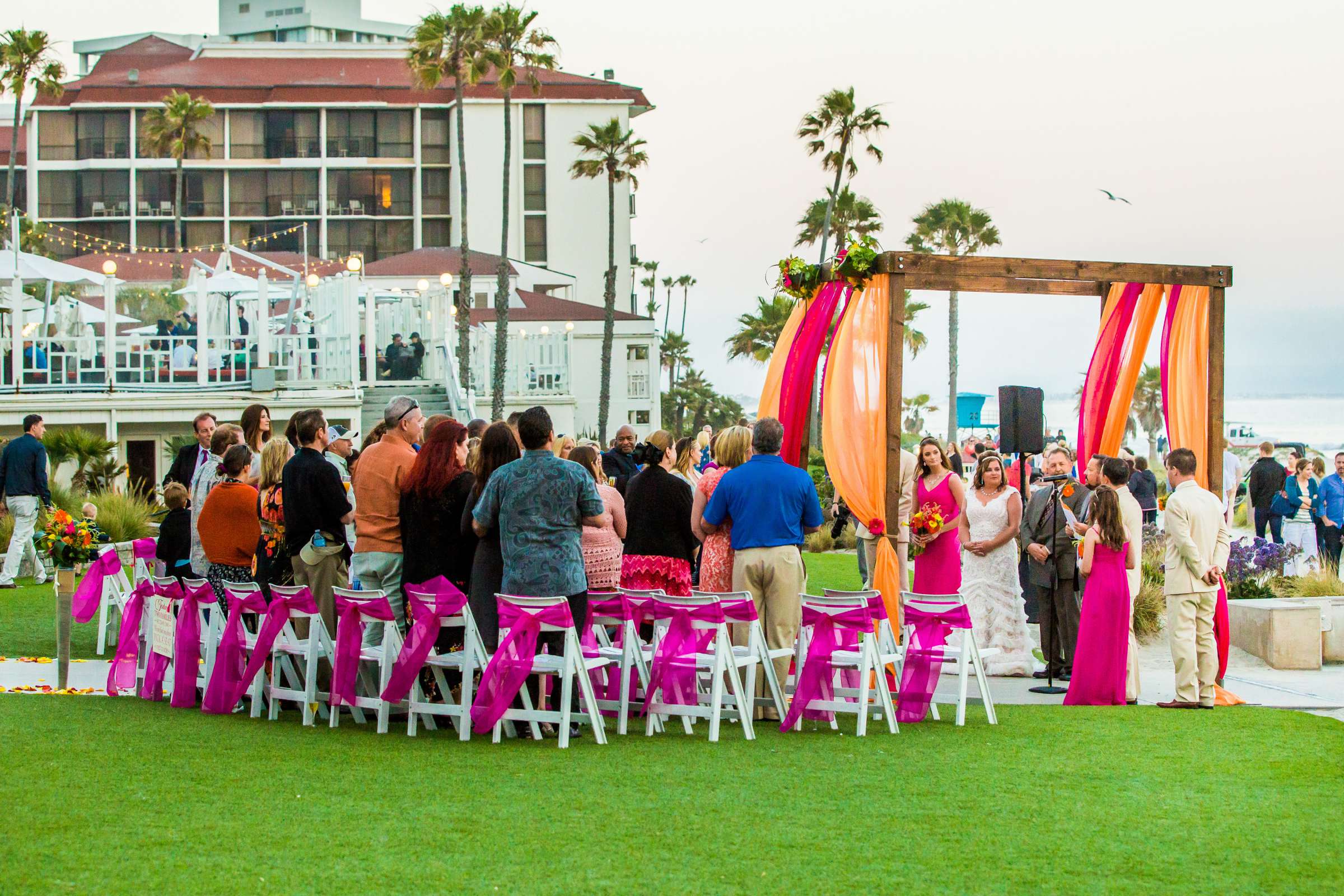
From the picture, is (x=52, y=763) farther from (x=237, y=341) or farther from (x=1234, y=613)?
(x=237, y=341)

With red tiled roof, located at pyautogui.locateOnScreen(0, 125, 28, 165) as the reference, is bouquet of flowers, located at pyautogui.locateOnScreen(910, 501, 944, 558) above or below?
below

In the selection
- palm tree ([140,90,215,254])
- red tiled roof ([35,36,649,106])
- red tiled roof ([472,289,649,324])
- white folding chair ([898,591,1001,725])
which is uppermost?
red tiled roof ([35,36,649,106])

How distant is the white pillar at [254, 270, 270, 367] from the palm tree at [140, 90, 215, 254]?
1481 inches

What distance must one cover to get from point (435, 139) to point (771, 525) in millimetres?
61079

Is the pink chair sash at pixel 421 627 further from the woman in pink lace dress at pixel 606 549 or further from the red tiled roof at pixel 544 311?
the red tiled roof at pixel 544 311

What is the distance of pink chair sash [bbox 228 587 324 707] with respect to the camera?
8.07 meters

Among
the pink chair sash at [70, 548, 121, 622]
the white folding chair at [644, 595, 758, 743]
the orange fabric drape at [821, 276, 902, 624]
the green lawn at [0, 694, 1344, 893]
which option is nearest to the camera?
the green lawn at [0, 694, 1344, 893]

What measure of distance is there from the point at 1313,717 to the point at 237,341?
17.4 m

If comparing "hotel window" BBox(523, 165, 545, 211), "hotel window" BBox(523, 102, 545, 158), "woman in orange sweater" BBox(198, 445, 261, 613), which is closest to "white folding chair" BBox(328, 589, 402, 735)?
"woman in orange sweater" BBox(198, 445, 261, 613)

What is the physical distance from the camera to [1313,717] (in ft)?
29.5

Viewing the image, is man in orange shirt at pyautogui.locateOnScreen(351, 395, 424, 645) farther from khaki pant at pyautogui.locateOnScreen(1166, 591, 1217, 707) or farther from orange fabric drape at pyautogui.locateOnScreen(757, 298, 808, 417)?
khaki pant at pyautogui.locateOnScreen(1166, 591, 1217, 707)

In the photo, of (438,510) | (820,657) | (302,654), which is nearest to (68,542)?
(302,654)

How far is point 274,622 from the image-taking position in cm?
822

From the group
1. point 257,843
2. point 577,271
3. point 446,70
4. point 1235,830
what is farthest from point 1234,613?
point 577,271
